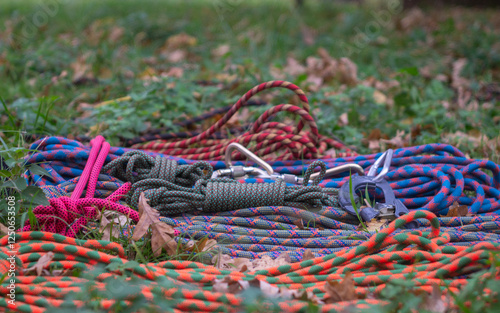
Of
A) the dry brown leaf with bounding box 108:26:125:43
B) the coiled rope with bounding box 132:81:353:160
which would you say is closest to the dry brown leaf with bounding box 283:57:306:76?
the coiled rope with bounding box 132:81:353:160

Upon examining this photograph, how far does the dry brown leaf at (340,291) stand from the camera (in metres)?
1.30

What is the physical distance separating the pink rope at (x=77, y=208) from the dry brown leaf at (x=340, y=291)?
78cm

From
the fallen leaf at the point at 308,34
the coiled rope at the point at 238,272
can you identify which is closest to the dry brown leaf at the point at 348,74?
the fallen leaf at the point at 308,34

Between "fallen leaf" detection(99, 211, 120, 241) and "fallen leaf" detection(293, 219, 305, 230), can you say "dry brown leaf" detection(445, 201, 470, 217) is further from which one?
"fallen leaf" detection(99, 211, 120, 241)

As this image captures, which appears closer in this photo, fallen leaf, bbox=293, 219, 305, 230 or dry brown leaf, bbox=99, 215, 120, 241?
dry brown leaf, bbox=99, 215, 120, 241

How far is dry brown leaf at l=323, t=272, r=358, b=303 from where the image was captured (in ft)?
4.27

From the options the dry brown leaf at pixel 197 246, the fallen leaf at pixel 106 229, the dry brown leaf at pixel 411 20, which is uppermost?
the dry brown leaf at pixel 411 20

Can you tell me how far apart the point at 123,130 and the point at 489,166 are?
2019 mm

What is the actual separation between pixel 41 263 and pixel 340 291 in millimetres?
972

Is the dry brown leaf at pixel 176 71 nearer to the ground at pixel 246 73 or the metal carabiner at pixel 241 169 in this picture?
the ground at pixel 246 73

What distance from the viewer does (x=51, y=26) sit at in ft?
19.9

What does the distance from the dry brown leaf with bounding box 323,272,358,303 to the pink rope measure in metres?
0.78

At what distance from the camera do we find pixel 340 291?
4.30 ft

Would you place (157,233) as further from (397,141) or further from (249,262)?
(397,141)
